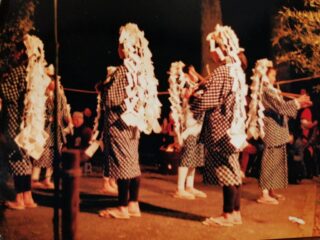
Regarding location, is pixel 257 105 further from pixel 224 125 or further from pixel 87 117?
pixel 87 117

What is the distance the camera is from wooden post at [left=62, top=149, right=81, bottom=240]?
15.4ft

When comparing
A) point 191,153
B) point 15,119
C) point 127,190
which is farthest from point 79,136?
point 127,190

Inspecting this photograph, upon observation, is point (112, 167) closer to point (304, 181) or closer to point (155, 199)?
point (155, 199)

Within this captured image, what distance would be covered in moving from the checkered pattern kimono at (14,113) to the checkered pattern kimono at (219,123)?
92.0 inches

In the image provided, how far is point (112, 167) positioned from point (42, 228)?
1.15 metres

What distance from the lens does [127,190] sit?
254 inches

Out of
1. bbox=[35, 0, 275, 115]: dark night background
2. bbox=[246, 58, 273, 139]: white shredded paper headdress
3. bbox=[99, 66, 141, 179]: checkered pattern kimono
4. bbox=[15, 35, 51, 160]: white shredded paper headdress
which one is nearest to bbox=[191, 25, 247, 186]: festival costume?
bbox=[99, 66, 141, 179]: checkered pattern kimono

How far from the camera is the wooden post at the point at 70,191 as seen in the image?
4684mm

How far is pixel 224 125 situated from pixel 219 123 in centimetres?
7

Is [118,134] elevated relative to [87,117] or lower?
lower

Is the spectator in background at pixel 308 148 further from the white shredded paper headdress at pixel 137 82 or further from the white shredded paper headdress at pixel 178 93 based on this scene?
the white shredded paper headdress at pixel 137 82

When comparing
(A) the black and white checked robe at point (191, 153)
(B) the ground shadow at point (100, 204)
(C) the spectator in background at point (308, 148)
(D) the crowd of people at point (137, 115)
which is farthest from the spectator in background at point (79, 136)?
(C) the spectator in background at point (308, 148)

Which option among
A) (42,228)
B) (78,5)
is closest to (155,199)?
(42,228)

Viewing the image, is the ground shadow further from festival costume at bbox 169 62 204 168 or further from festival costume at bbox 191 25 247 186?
festival costume at bbox 169 62 204 168
